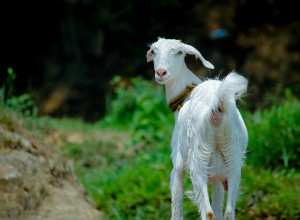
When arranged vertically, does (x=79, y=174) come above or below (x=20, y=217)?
above

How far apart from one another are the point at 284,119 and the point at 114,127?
377 centimetres

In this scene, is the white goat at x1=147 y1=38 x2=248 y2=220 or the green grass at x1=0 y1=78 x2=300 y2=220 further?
the green grass at x1=0 y1=78 x2=300 y2=220

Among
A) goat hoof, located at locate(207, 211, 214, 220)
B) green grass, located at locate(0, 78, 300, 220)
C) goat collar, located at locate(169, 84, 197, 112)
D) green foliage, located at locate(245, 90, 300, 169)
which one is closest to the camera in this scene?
goat hoof, located at locate(207, 211, 214, 220)

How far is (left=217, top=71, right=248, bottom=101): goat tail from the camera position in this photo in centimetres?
353

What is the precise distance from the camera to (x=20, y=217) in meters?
5.13

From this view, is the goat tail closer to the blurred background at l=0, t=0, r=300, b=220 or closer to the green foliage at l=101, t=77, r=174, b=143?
the blurred background at l=0, t=0, r=300, b=220

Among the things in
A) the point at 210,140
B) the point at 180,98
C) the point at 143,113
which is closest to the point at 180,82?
the point at 180,98

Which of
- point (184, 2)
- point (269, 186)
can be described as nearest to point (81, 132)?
point (269, 186)

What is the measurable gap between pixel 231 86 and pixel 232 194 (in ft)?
2.18

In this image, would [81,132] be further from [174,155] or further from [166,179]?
[174,155]

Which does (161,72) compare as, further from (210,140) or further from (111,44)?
(111,44)

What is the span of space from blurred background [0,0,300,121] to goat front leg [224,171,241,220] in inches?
306

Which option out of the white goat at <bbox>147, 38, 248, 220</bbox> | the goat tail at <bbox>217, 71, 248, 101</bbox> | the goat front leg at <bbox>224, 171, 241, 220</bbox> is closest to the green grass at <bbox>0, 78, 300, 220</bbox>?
the white goat at <bbox>147, 38, 248, 220</bbox>

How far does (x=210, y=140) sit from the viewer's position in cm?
370
